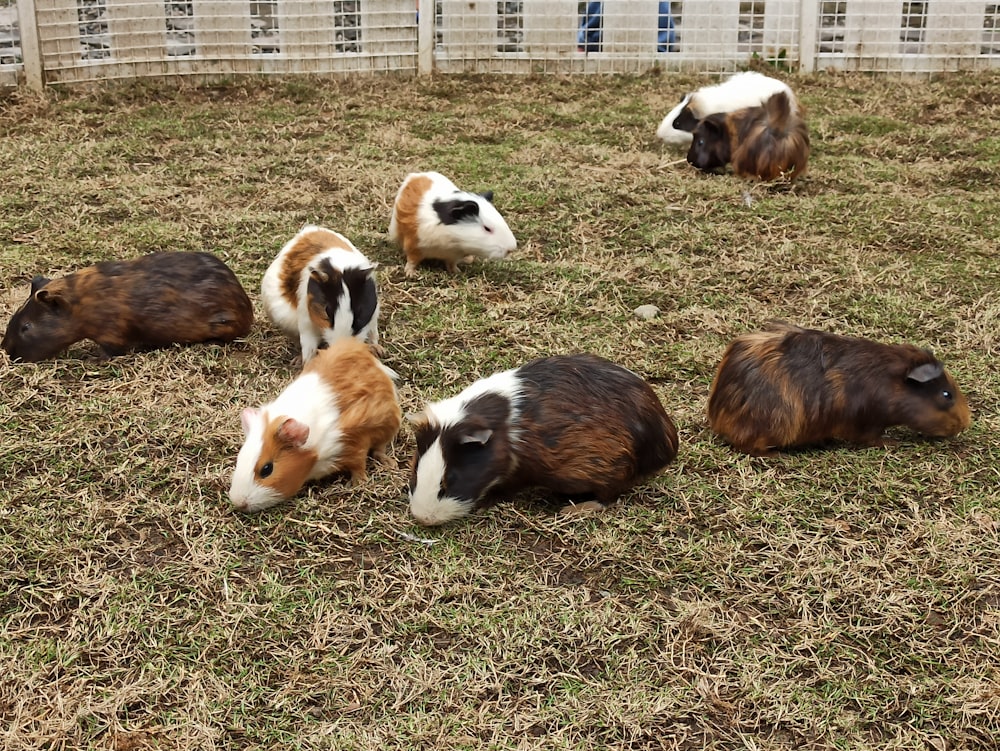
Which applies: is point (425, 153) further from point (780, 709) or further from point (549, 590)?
point (780, 709)

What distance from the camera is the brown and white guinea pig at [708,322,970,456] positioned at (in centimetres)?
367

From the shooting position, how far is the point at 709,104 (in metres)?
7.76

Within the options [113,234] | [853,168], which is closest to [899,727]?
[113,234]

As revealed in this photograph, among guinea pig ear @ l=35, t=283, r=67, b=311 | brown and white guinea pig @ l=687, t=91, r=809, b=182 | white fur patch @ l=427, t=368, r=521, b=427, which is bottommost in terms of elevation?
white fur patch @ l=427, t=368, r=521, b=427

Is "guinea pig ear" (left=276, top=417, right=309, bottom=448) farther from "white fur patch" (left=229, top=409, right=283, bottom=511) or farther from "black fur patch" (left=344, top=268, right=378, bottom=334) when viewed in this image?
"black fur patch" (left=344, top=268, right=378, bottom=334)

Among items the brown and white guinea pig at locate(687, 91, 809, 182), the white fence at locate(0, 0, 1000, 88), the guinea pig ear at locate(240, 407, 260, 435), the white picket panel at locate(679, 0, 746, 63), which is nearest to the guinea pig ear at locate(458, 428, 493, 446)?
the guinea pig ear at locate(240, 407, 260, 435)

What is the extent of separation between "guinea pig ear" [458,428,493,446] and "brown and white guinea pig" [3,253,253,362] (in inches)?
69.5

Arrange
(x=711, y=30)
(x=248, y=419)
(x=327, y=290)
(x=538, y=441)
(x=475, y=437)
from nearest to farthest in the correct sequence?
1. (x=475, y=437)
2. (x=538, y=441)
3. (x=248, y=419)
4. (x=327, y=290)
5. (x=711, y=30)

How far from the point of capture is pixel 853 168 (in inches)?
280

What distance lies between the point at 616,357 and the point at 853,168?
3574mm

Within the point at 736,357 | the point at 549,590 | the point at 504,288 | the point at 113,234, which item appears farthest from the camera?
the point at 113,234

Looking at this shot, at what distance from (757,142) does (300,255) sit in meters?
3.64

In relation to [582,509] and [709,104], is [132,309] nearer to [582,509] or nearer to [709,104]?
[582,509]

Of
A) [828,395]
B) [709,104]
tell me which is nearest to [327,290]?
[828,395]
